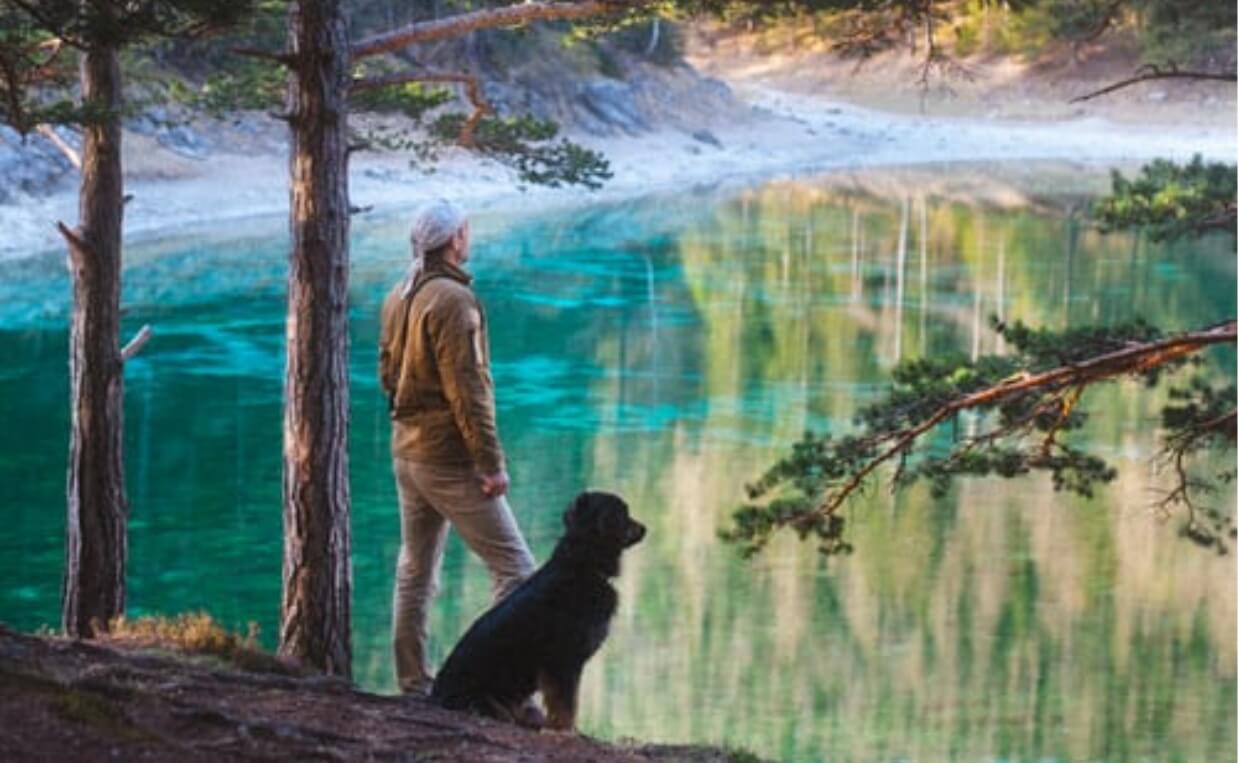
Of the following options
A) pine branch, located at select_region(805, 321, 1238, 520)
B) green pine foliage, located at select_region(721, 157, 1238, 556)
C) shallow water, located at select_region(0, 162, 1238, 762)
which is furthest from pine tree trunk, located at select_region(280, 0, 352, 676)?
shallow water, located at select_region(0, 162, 1238, 762)

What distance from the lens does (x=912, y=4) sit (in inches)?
354

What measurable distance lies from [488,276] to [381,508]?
1482cm

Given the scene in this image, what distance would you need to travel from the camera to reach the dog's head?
593 cm

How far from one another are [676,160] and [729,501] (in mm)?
33301

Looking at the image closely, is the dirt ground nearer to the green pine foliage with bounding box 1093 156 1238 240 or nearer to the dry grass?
the dry grass

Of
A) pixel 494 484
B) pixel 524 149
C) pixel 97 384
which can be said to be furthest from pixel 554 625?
pixel 524 149

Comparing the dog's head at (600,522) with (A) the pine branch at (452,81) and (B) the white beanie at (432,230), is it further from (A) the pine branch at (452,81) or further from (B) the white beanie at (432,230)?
(A) the pine branch at (452,81)

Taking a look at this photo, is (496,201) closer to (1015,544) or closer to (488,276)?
(488,276)

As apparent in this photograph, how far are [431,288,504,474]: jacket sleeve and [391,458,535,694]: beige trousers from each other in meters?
0.22

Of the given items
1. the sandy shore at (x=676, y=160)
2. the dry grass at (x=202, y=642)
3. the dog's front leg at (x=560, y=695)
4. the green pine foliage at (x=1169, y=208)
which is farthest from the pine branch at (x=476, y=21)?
the sandy shore at (x=676, y=160)

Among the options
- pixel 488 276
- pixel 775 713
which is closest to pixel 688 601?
pixel 775 713

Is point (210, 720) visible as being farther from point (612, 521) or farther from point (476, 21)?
point (476, 21)

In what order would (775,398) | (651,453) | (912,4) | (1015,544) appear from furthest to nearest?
(775,398), (651,453), (1015,544), (912,4)

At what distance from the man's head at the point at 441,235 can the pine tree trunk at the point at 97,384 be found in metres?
3.19
